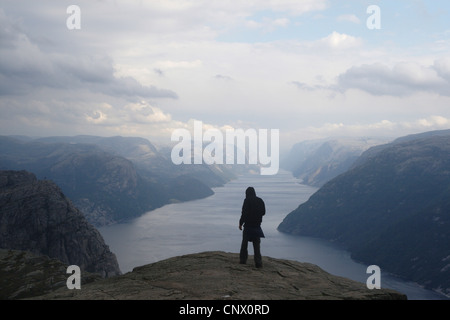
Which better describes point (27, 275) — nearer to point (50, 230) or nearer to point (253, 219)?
point (253, 219)

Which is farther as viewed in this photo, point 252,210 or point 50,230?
point 50,230

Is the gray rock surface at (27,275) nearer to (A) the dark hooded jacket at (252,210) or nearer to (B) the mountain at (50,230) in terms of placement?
(A) the dark hooded jacket at (252,210)

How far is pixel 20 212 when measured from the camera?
5192 inches

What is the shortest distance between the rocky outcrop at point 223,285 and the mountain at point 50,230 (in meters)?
109

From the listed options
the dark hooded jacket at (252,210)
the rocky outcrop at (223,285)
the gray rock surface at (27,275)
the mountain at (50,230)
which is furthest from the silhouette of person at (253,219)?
the mountain at (50,230)

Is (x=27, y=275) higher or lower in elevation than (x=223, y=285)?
lower

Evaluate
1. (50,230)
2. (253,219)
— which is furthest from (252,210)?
(50,230)

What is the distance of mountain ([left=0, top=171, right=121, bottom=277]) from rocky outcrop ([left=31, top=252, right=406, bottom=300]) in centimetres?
10906

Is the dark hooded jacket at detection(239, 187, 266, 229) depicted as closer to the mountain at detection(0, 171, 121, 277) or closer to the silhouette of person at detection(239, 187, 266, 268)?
the silhouette of person at detection(239, 187, 266, 268)

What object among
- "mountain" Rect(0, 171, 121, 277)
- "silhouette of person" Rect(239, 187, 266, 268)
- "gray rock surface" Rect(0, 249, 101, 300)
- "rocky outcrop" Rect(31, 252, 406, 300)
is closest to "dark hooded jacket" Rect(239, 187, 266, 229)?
"silhouette of person" Rect(239, 187, 266, 268)

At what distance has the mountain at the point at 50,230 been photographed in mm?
125062

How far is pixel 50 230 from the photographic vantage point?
13262cm

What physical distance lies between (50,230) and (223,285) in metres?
134
